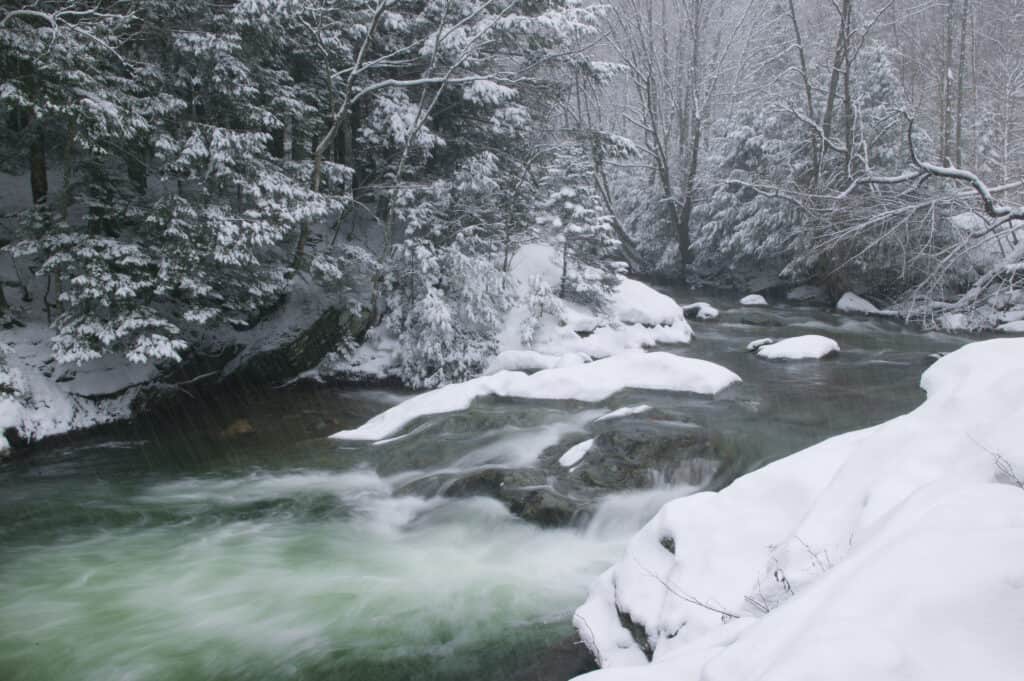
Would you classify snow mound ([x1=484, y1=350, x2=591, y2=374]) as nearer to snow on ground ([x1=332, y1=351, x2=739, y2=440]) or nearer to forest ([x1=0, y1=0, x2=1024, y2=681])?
forest ([x1=0, y1=0, x2=1024, y2=681])

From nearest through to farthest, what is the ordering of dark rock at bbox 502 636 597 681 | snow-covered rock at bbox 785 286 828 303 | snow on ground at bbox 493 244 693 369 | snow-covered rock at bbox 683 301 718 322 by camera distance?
dark rock at bbox 502 636 597 681 → snow on ground at bbox 493 244 693 369 → snow-covered rock at bbox 683 301 718 322 → snow-covered rock at bbox 785 286 828 303

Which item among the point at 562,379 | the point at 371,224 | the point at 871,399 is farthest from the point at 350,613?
the point at 371,224

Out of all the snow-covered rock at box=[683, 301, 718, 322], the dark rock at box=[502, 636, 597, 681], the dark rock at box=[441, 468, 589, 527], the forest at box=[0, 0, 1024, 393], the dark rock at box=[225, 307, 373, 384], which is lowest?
the dark rock at box=[502, 636, 597, 681]

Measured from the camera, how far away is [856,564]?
6.72 ft

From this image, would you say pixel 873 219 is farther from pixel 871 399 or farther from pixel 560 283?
pixel 560 283

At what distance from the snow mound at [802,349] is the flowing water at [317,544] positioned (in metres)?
1.78

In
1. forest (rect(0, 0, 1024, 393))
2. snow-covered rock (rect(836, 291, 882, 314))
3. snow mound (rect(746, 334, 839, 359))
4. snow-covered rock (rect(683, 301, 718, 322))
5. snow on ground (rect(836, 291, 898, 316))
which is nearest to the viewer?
forest (rect(0, 0, 1024, 393))

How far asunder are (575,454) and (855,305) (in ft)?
51.8

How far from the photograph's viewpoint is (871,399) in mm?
9039

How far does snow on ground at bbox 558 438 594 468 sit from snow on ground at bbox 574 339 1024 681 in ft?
8.26

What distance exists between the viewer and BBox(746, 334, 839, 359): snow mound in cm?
1216

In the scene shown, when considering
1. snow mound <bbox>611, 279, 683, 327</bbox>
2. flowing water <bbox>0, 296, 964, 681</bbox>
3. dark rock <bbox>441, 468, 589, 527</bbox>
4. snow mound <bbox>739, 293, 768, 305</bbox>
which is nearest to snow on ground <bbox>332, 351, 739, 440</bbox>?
flowing water <bbox>0, 296, 964, 681</bbox>

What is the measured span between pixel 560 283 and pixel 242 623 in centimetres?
1177

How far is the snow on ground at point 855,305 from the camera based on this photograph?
60.4ft
